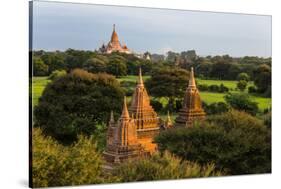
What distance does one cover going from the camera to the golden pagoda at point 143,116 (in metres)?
10.2

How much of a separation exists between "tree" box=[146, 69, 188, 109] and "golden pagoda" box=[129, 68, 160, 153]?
160 millimetres

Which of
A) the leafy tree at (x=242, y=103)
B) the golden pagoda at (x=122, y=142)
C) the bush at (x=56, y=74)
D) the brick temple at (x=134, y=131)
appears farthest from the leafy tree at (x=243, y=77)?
the bush at (x=56, y=74)

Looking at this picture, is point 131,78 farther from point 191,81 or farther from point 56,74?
point 56,74

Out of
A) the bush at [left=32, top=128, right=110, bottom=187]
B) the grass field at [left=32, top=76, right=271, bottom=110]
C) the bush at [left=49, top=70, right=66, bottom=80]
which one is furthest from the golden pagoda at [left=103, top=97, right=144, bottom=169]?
the bush at [left=49, top=70, right=66, bottom=80]

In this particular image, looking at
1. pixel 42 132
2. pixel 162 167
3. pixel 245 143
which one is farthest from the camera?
pixel 245 143

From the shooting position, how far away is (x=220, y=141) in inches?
419

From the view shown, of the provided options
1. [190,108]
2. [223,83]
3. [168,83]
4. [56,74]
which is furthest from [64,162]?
[223,83]

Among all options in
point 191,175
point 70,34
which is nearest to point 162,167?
point 191,175

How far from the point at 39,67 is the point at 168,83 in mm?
2450

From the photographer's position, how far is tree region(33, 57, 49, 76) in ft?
30.1

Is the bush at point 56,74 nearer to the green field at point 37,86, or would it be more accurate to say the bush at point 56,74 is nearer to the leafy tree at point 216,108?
the green field at point 37,86

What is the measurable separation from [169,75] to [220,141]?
158 cm

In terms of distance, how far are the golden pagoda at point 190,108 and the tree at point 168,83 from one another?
0.36 feet
